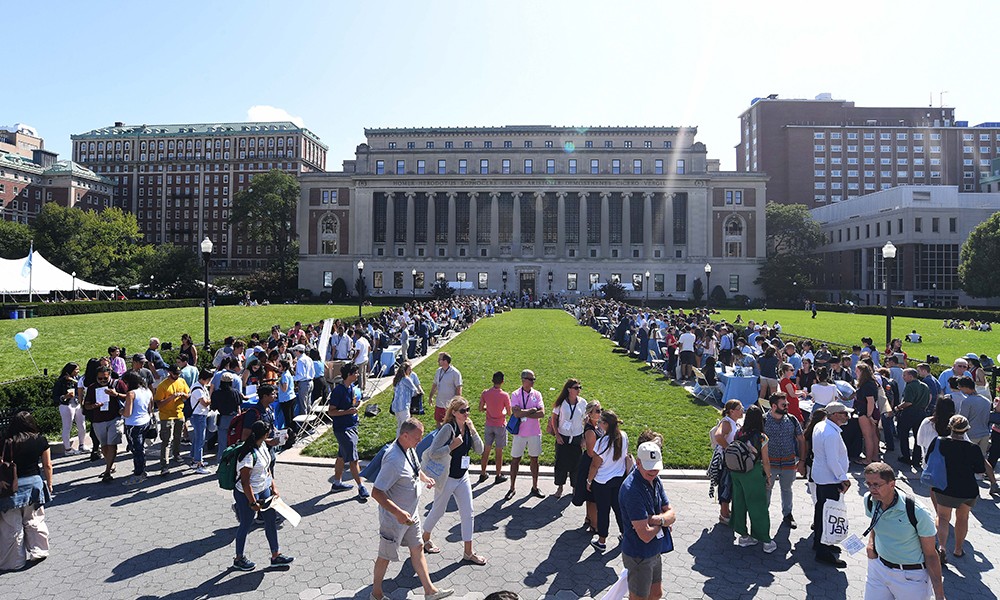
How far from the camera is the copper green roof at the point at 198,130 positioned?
134750mm

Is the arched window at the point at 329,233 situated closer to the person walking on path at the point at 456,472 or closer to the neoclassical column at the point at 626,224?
the neoclassical column at the point at 626,224

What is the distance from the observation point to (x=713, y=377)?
1797 centimetres

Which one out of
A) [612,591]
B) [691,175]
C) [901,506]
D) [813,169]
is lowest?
[612,591]

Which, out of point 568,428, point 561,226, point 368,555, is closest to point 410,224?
point 561,226

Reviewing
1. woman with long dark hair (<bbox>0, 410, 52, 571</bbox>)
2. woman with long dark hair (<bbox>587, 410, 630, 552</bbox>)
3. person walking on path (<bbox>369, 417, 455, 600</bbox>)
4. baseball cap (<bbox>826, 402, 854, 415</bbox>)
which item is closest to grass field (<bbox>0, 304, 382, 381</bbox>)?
woman with long dark hair (<bbox>0, 410, 52, 571</bbox>)

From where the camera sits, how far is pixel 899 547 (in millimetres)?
5113

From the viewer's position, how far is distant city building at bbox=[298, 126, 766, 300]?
8494cm

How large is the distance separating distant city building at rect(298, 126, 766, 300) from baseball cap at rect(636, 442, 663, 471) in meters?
78.6

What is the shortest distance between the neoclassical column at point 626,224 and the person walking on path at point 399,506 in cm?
8275

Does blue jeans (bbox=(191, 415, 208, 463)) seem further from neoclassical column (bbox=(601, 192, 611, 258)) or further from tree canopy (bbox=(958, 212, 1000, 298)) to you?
neoclassical column (bbox=(601, 192, 611, 258))

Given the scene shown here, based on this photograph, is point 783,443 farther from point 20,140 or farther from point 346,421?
point 20,140

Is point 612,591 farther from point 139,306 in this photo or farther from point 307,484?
point 139,306

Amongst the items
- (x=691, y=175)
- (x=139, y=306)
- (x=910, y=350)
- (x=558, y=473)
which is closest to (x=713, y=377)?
(x=558, y=473)

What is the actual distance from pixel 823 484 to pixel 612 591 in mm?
3791
